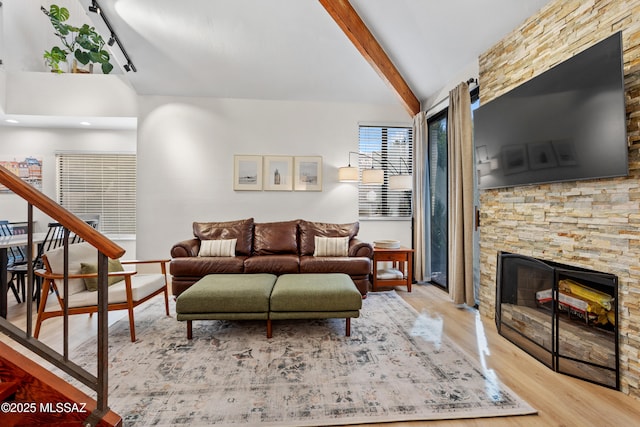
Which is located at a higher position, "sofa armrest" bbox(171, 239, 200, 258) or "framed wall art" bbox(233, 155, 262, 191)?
"framed wall art" bbox(233, 155, 262, 191)

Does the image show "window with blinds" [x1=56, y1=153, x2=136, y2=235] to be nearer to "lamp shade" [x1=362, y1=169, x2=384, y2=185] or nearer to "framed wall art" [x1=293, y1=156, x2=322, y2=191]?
"framed wall art" [x1=293, y1=156, x2=322, y2=191]

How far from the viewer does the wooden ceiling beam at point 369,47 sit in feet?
11.3

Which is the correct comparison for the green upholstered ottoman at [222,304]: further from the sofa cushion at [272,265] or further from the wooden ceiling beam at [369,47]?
the wooden ceiling beam at [369,47]

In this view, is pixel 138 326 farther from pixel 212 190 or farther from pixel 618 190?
pixel 618 190

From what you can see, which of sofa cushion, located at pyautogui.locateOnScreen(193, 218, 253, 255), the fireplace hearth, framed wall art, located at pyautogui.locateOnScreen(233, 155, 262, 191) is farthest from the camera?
framed wall art, located at pyautogui.locateOnScreen(233, 155, 262, 191)

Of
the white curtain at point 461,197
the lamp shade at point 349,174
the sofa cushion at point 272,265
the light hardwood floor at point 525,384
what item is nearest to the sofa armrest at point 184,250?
the sofa cushion at point 272,265

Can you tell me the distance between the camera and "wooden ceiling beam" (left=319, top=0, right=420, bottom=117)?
3445 millimetres

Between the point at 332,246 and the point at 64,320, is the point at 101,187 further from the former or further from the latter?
the point at 64,320

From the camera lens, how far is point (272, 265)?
392 cm

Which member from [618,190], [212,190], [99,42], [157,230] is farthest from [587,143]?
[99,42]

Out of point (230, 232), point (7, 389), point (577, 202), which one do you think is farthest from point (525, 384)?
point (230, 232)

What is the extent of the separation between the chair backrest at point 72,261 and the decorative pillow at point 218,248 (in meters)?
1.40

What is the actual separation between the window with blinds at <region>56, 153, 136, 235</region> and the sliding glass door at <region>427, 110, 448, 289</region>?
5.02 metres

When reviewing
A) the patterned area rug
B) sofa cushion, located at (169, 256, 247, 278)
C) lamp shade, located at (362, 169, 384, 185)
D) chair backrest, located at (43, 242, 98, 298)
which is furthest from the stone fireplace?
chair backrest, located at (43, 242, 98, 298)
